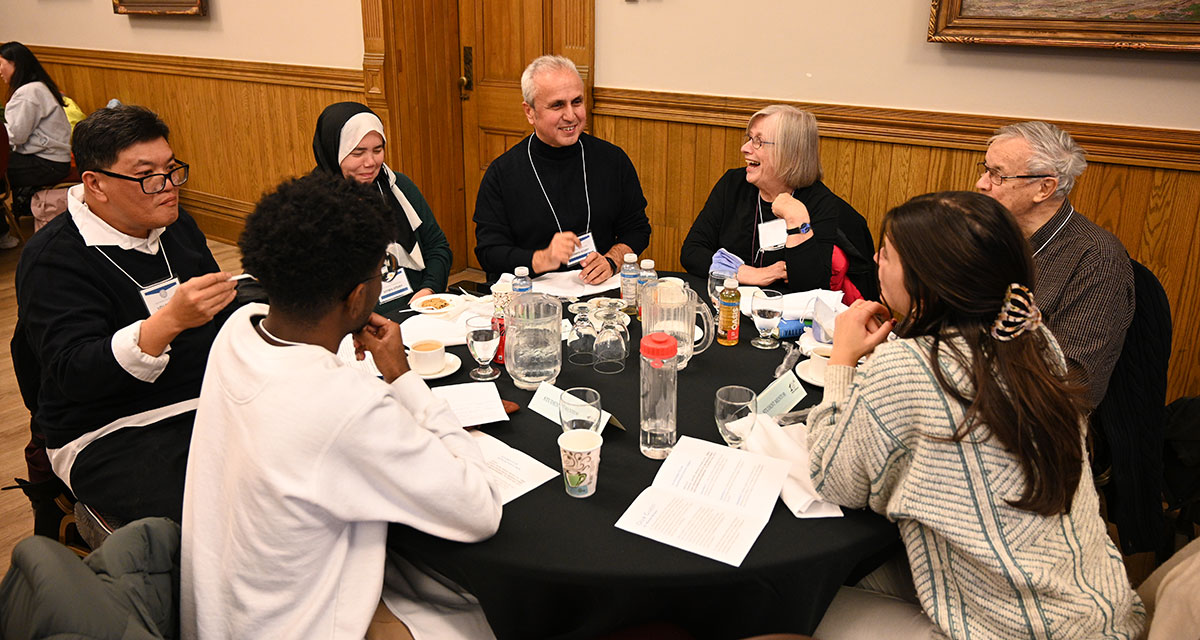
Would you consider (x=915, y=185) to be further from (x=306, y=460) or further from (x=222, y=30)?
(x=222, y=30)

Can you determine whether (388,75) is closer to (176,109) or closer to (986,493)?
(176,109)

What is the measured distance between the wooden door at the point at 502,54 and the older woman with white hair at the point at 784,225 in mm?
1564

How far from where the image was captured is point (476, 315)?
2.44 metres

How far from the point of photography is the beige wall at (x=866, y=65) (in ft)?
10.3

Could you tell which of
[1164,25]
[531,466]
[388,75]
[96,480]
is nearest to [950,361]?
[531,466]

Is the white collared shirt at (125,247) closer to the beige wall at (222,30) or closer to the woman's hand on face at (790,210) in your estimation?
the woman's hand on face at (790,210)

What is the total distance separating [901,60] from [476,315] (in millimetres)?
2265

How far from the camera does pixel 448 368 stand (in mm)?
2070

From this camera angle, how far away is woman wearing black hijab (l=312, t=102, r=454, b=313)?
2920 mm

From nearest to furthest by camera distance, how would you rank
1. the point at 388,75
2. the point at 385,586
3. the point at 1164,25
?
the point at 385,586
the point at 1164,25
the point at 388,75

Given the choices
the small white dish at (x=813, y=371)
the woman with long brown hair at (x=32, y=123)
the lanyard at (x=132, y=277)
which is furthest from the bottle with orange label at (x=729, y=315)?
the woman with long brown hair at (x=32, y=123)

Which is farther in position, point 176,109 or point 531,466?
point 176,109

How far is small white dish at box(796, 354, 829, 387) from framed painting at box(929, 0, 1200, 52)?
2.02 metres

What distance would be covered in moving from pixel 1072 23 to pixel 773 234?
1465 millimetres
